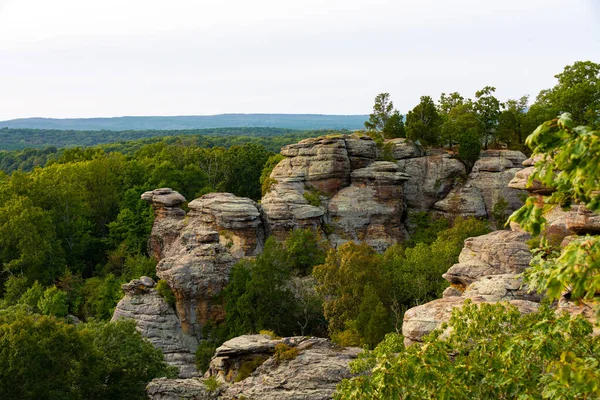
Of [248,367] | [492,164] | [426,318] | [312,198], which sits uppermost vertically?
[492,164]

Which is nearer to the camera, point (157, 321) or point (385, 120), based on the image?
A: point (157, 321)

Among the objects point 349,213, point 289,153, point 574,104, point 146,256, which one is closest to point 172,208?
point 146,256

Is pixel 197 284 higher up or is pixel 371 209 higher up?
pixel 371 209

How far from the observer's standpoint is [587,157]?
7043 millimetres

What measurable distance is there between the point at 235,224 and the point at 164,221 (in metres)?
7.90

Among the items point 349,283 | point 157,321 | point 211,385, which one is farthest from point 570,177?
point 157,321

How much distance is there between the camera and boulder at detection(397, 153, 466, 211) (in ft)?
185

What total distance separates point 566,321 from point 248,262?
32.2 metres

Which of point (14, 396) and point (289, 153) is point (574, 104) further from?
point (14, 396)

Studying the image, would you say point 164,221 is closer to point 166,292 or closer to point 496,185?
point 166,292

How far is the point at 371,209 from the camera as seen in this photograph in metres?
51.8

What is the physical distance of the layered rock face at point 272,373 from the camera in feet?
70.5

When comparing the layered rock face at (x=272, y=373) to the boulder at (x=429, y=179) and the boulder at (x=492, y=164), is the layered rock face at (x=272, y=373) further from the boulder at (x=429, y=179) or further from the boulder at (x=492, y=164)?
the boulder at (x=492, y=164)

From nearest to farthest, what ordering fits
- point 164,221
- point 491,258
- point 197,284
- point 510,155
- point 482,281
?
point 482,281
point 491,258
point 197,284
point 164,221
point 510,155
